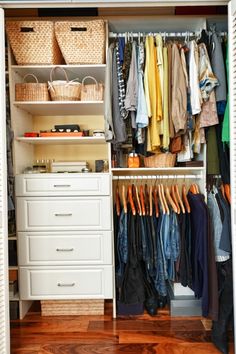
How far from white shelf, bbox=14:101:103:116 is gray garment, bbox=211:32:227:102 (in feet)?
2.82

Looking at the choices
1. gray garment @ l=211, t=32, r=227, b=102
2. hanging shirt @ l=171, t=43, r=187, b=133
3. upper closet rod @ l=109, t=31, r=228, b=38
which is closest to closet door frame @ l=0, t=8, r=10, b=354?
upper closet rod @ l=109, t=31, r=228, b=38

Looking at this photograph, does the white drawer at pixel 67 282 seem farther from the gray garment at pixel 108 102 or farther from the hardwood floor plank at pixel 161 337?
the gray garment at pixel 108 102

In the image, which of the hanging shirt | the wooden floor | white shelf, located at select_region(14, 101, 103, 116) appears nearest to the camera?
the wooden floor

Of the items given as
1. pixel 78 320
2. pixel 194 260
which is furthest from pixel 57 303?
pixel 194 260

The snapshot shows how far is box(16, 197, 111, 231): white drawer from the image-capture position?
7.06 feet

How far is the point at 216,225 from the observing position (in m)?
2.07

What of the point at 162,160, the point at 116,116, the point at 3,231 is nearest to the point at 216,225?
the point at 162,160

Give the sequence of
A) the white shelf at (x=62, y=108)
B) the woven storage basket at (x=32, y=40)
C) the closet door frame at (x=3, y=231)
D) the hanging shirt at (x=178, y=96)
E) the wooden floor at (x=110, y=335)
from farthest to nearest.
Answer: the white shelf at (x=62, y=108) → the woven storage basket at (x=32, y=40) → the hanging shirt at (x=178, y=96) → the wooden floor at (x=110, y=335) → the closet door frame at (x=3, y=231)

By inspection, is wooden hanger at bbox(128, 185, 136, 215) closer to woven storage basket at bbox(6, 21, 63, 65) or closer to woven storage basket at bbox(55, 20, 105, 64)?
woven storage basket at bbox(55, 20, 105, 64)

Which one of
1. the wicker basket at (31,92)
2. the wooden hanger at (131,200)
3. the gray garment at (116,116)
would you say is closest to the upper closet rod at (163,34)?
the gray garment at (116,116)

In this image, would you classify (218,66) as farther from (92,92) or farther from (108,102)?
(92,92)

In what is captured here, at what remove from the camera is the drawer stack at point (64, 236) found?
7.06ft

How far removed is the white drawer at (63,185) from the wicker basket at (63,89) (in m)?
0.62

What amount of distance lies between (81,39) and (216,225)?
170 cm
